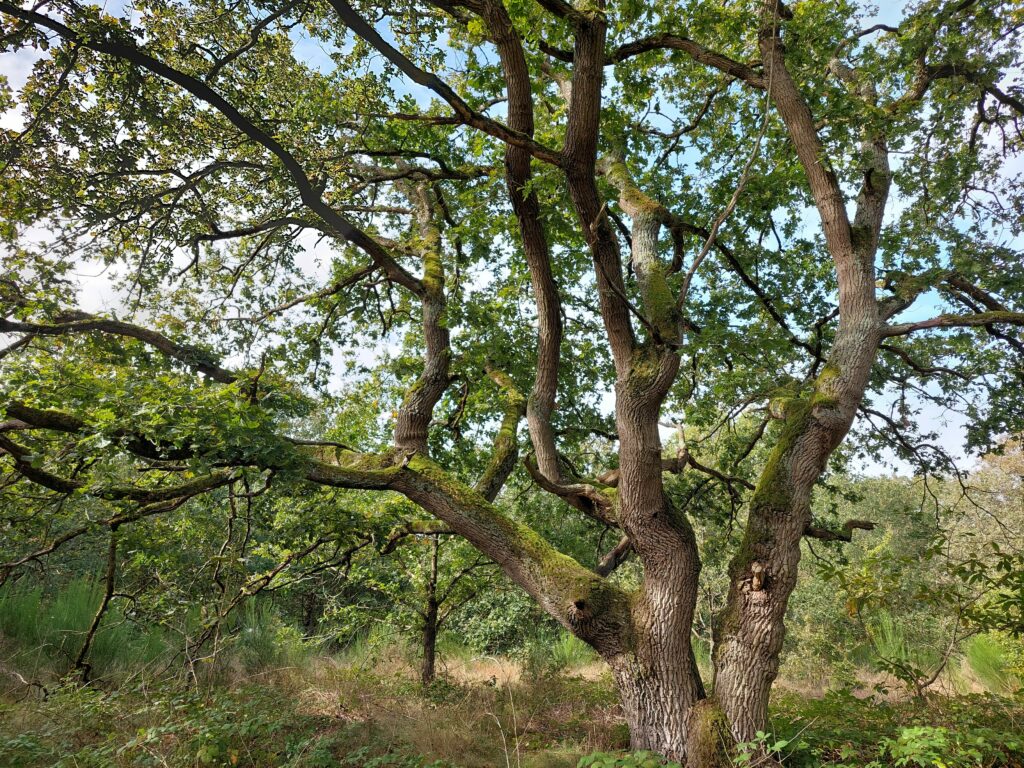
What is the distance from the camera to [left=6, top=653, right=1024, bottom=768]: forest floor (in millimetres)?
3685

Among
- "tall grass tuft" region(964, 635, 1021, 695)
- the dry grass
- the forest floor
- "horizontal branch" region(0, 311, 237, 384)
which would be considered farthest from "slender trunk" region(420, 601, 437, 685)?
"tall grass tuft" region(964, 635, 1021, 695)

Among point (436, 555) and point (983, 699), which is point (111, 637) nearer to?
point (436, 555)

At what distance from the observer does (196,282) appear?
734cm

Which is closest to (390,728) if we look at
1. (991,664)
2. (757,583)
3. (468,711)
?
(468,711)

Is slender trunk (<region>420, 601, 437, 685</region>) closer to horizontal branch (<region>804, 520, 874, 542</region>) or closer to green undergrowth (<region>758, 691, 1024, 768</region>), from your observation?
green undergrowth (<region>758, 691, 1024, 768</region>)

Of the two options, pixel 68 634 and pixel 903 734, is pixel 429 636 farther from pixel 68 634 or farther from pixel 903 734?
pixel 903 734

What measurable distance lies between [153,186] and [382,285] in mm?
3326

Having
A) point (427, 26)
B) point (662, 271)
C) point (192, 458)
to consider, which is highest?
point (427, 26)

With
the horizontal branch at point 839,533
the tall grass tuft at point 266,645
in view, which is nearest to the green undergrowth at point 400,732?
the horizontal branch at point 839,533

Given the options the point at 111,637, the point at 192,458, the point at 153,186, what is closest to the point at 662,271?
the point at 192,458

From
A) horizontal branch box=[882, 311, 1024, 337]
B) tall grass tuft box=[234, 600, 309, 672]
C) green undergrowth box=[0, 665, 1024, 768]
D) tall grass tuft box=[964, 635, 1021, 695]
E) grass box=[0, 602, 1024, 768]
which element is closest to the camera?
green undergrowth box=[0, 665, 1024, 768]

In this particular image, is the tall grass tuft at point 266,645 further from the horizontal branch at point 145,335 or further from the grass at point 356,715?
the horizontal branch at point 145,335

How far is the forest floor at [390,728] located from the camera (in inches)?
145

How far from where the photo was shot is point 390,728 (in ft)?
17.8
